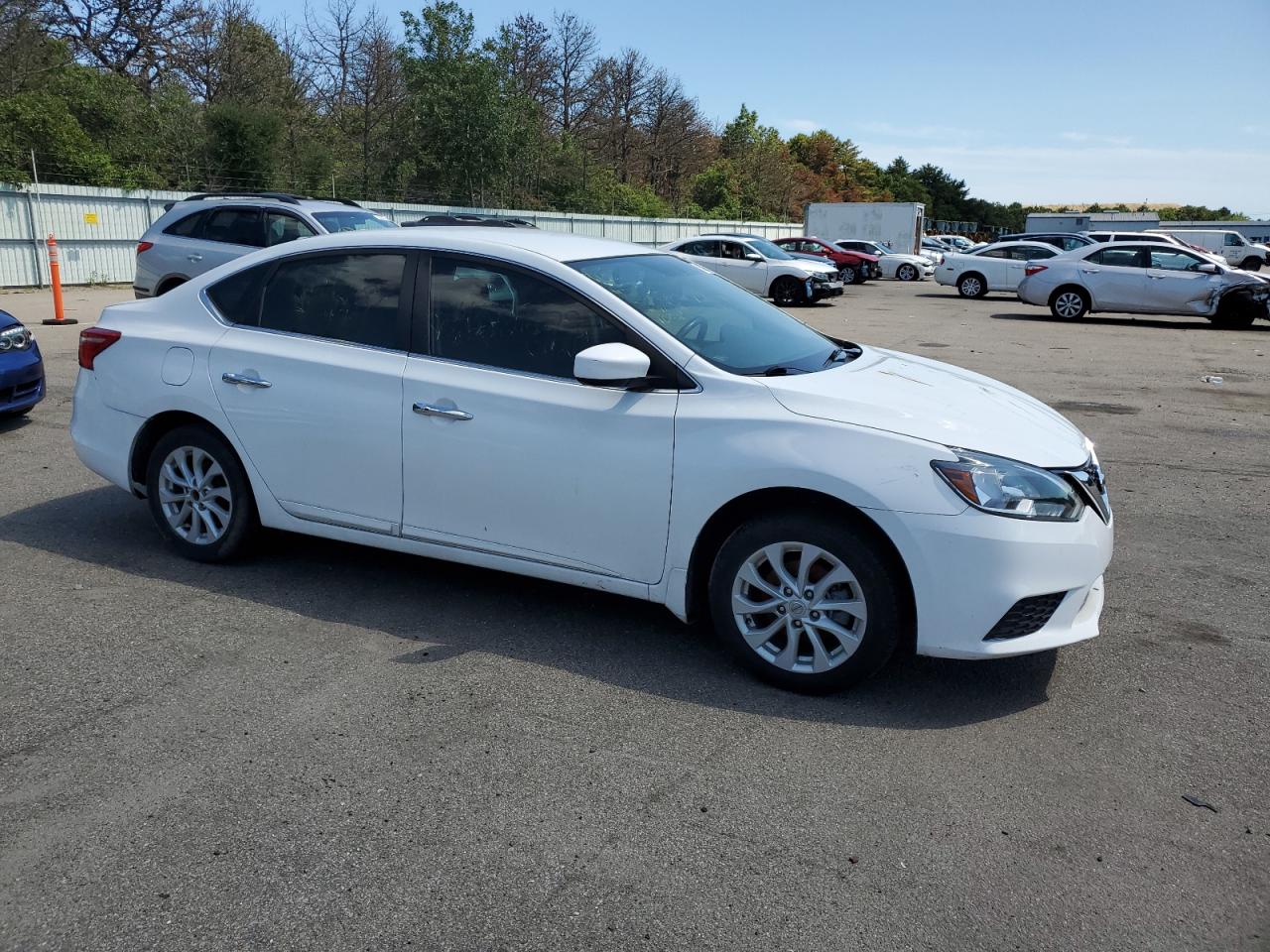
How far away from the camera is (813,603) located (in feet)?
13.3

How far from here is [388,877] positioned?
9.70 feet

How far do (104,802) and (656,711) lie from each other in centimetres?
186

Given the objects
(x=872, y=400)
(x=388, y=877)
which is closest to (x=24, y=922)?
(x=388, y=877)

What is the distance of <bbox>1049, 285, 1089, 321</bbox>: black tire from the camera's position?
2148 cm

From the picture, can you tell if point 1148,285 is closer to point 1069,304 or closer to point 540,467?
point 1069,304

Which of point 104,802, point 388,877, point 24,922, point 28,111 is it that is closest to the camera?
point 24,922

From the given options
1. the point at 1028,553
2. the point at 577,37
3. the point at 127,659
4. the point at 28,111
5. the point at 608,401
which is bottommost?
the point at 127,659

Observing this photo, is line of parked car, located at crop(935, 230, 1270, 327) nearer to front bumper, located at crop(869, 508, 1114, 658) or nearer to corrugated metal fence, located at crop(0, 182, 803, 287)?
front bumper, located at crop(869, 508, 1114, 658)

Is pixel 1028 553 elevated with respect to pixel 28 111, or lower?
lower

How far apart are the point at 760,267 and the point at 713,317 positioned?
66.8 ft

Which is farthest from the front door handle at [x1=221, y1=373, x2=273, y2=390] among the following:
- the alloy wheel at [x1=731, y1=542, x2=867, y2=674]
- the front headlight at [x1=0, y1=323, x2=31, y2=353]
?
the front headlight at [x1=0, y1=323, x2=31, y2=353]

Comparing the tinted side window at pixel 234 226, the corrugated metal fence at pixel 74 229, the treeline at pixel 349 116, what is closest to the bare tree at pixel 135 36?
the treeline at pixel 349 116

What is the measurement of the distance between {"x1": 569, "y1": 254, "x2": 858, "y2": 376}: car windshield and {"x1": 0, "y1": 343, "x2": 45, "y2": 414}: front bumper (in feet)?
18.1

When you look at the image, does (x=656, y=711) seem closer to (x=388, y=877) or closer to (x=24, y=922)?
(x=388, y=877)
